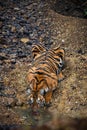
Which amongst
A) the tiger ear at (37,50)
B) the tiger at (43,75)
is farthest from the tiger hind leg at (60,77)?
the tiger ear at (37,50)

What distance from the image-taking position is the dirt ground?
5.26 m

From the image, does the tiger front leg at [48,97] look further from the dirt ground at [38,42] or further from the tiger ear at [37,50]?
the tiger ear at [37,50]

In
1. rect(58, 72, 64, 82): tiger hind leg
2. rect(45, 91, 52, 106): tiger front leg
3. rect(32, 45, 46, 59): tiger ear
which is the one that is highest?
rect(32, 45, 46, 59): tiger ear

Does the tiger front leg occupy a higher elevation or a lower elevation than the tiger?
lower

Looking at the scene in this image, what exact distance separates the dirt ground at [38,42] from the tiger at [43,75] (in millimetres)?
156

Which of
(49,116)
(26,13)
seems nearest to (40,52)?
(26,13)

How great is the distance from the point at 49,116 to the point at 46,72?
3.54 m

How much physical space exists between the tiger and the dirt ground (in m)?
0.16

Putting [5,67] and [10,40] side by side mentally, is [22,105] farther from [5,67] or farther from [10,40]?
[10,40]

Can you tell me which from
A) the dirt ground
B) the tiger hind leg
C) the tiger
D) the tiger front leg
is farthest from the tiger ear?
the tiger front leg

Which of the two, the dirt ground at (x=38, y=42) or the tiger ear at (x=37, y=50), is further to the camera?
the tiger ear at (x=37, y=50)

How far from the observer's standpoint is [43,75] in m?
5.40

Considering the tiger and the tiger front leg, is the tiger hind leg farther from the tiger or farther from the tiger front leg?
the tiger front leg

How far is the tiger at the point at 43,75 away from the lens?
507cm
